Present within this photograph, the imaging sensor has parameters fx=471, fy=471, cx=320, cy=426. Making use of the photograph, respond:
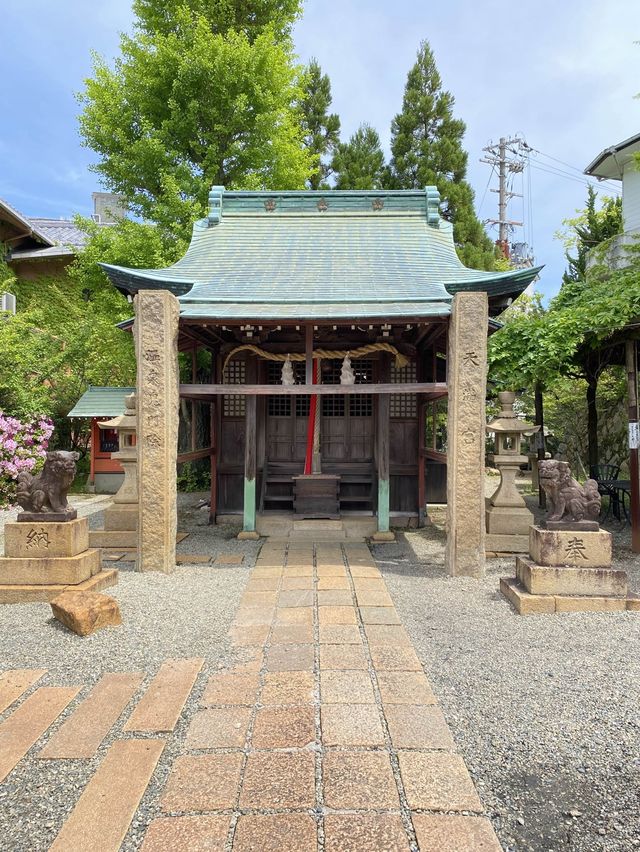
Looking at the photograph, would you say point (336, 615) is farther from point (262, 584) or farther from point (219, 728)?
point (219, 728)

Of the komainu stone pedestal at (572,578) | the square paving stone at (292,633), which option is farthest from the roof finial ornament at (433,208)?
the square paving stone at (292,633)

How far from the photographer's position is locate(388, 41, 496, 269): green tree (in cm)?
1966

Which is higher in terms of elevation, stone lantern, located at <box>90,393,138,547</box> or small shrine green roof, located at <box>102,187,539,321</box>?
small shrine green roof, located at <box>102,187,539,321</box>

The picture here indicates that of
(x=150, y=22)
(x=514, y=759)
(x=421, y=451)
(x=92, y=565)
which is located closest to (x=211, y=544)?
(x=92, y=565)

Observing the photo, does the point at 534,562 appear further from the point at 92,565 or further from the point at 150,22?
the point at 150,22

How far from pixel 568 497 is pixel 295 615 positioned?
3000 mm

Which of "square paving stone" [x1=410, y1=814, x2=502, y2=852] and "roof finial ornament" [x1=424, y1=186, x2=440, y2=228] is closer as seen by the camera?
"square paving stone" [x1=410, y1=814, x2=502, y2=852]

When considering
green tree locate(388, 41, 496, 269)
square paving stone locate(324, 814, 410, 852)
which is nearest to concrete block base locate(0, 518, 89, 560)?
square paving stone locate(324, 814, 410, 852)

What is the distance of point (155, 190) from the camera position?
1156 cm

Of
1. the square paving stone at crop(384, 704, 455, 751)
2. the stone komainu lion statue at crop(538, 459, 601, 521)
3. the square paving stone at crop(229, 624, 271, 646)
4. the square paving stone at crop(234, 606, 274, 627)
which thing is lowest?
the square paving stone at crop(234, 606, 274, 627)

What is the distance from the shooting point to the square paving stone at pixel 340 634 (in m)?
3.91

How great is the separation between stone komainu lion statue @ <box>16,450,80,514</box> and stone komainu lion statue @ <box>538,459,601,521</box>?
4994 mm

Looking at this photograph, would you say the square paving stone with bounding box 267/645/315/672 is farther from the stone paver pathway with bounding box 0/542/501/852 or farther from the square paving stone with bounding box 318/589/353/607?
the square paving stone with bounding box 318/589/353/607

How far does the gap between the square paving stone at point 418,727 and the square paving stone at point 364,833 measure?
0.54 metres
